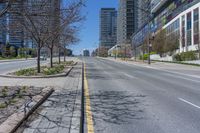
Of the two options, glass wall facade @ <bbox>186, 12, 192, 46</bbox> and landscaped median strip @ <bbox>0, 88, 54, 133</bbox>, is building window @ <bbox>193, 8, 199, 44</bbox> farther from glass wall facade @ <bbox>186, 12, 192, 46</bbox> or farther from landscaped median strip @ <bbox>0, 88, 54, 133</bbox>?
landscaped median strip @ <bbox>0, 88, 54, 133</bbox>

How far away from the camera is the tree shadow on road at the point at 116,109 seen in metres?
9.34

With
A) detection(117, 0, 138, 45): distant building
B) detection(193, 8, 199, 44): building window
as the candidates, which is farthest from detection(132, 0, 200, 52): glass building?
detection(117, 0, 138, 45): distant building

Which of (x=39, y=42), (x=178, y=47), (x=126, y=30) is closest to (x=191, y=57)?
(x=178, y=47)

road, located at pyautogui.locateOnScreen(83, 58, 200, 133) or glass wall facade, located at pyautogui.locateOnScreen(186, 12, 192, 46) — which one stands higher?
glass wall facade, located at pyautogui.locateOnScreen(186, 12, 192, 46)

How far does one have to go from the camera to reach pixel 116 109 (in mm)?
11055

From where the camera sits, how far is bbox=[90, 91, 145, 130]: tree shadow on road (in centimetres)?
934

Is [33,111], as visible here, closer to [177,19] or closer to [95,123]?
[95,123]

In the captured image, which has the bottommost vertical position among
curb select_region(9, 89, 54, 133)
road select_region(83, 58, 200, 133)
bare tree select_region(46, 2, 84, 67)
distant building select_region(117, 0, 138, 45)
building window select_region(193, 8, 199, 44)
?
road select_region(83, 58, 200, 133)

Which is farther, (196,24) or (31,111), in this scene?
(196,24)

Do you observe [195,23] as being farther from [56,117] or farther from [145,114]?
[56,117]

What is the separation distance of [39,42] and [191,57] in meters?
47.9

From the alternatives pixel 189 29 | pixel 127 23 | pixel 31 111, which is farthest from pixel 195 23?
pixel 127 23

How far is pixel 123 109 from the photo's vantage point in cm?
1111

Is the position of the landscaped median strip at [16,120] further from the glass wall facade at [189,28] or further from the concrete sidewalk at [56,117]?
the glass wall facade at [189,28]
